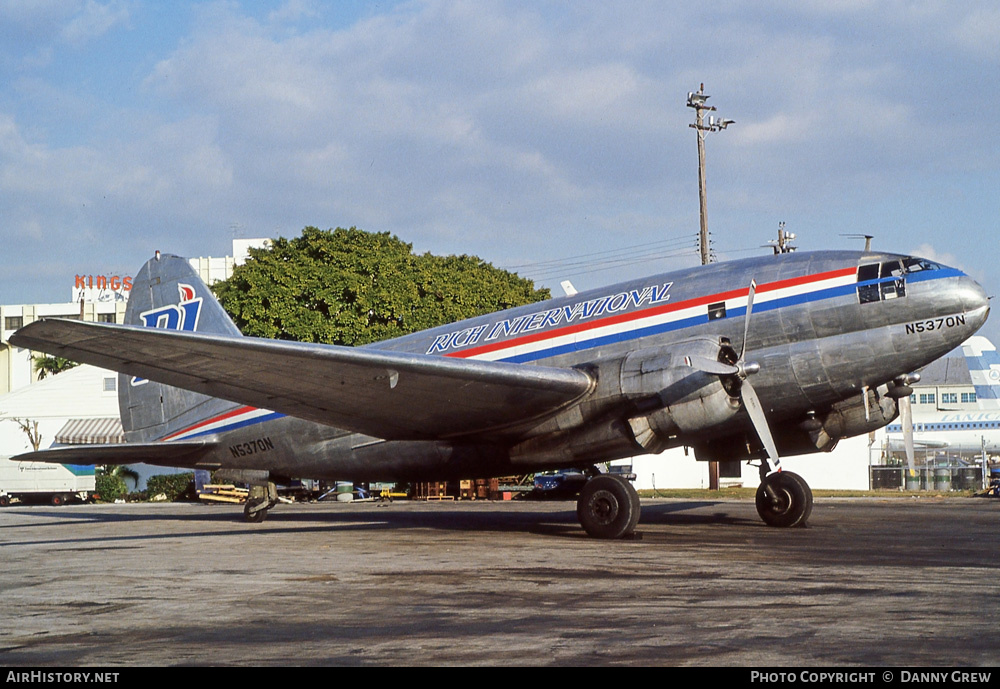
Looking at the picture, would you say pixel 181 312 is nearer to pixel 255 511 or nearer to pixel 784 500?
pixel 255 511

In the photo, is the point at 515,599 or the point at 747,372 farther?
the point at 747,372

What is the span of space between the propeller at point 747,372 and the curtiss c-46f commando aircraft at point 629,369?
0.11 feet

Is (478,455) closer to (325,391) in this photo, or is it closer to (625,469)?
(325,391)

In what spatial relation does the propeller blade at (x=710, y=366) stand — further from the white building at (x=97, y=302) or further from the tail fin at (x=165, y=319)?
the white building at (x=97, y=302)

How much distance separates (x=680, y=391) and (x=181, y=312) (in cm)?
1357

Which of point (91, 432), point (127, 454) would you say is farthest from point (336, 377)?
point (91, 432)

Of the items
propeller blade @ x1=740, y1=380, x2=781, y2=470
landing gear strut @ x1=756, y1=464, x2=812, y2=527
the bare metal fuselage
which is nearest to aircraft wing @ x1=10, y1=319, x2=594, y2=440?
the bare metal fuselage

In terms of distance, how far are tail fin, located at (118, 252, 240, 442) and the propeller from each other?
12583 mm

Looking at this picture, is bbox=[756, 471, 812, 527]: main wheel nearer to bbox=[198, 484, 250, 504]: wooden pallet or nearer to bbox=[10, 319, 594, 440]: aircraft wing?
bbox=[10, 319, 594, 440]: aircraft wing

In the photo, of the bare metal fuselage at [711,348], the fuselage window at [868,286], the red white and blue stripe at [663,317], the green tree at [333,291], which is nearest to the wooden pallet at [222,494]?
the green tree at [333,291]

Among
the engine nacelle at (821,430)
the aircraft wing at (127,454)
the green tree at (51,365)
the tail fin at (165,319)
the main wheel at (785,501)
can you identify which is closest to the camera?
the main wheel at (785,501)

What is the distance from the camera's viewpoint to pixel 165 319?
23.3 meters

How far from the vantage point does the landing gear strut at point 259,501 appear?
23.3 m

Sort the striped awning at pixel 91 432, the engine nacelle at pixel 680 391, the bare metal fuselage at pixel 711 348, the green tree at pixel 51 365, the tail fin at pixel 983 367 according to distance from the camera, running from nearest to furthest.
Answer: the engine nacelle at pixel 680 391
the bare metal fuselage at pixel 711 348
the striped awning at pixel 91 432
the green tree at pixel 51 365
the tail fin at pixel 983 367
